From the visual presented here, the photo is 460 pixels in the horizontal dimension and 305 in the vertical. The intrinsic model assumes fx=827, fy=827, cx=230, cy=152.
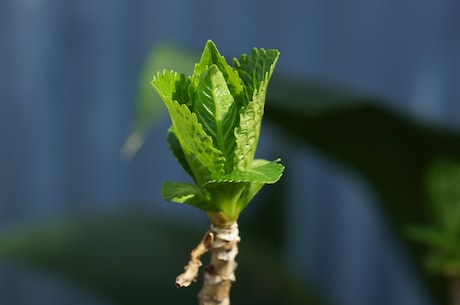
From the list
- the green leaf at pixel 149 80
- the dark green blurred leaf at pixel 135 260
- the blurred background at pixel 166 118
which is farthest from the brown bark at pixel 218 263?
the blurred background at pixel 166 118

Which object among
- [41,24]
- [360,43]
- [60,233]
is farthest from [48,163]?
[60,233]

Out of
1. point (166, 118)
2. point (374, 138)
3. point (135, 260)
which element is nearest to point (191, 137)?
point (374, 138)

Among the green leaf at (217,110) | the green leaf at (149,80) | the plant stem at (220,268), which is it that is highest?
the green leaf at (149,80)

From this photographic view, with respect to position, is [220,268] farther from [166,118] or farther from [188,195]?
[166,118]

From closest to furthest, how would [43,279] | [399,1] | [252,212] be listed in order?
[252,212] < [399,1] < [43,279]

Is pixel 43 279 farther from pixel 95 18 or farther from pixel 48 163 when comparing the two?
pixel 95 18

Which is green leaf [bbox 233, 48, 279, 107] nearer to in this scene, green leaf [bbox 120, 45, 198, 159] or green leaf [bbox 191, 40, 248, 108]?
green leaf [bbox 191, 40, 248, 108]

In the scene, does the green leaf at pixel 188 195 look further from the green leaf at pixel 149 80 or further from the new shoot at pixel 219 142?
the green leaf at pixel 149 80

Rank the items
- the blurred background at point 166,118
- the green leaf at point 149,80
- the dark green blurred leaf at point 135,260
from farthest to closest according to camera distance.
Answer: the blurred background at point 166,118 < the dark green blurred leaf at point 135,260 < the green leaf at point 149,80

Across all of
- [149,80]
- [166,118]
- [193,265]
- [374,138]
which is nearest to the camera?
[193,265]
